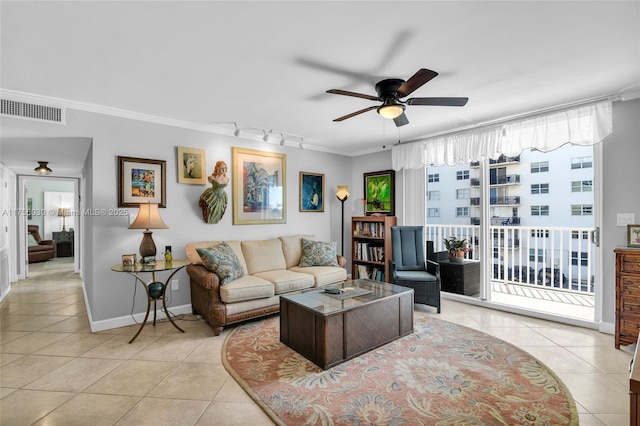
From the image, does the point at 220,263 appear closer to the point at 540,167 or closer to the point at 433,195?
the point at 433,195

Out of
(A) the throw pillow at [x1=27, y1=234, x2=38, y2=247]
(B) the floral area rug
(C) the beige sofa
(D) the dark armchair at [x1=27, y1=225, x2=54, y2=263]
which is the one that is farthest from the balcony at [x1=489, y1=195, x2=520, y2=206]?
(A) the throw pillow at [x1=27, y1=234, x2=38, y2=247]

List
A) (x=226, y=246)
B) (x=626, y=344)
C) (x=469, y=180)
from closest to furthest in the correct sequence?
(x=626, y=344) → (x=226, y=246) → (x=469, y=180)

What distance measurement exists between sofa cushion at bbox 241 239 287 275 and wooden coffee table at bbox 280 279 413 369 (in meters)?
1.22

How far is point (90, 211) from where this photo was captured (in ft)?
11.2

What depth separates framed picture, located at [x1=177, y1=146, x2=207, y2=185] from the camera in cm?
383

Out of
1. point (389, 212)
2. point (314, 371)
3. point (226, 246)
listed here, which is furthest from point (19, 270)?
point (389, 212)

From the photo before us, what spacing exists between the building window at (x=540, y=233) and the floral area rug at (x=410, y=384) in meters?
2.59

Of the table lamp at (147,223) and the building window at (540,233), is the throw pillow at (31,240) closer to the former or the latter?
the table lamp at (147,223)

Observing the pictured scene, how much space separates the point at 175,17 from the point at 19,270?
22.5 feet

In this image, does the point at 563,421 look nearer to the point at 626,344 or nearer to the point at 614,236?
the point at 626,344

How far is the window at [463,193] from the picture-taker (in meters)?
4.91

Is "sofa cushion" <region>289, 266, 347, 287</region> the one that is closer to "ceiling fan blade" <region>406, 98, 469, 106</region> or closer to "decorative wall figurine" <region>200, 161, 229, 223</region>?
"decorative wall figurine" <region>200, 161, 229, 223</region>

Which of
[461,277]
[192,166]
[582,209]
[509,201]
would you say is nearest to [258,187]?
[192,166]

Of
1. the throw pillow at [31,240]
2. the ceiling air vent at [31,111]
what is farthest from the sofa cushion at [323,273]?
the throw pillow at [31,240]
